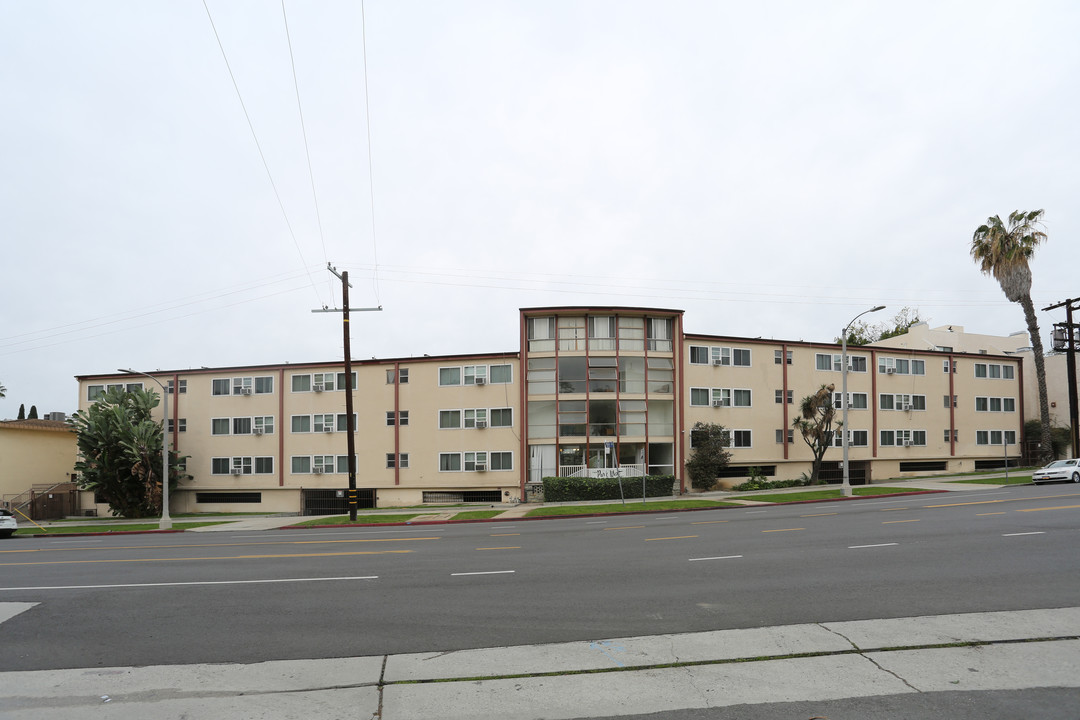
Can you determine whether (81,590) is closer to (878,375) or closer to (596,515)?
(596,515)

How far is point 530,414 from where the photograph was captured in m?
37.9

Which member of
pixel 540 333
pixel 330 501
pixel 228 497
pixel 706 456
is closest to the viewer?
pixel 706 456

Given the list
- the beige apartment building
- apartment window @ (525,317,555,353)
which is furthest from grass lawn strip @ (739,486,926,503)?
apartment window @ (525,317,555,353)

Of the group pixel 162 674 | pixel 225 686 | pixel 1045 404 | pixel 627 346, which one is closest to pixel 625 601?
pixel 225 686

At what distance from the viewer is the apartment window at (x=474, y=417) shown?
38250 millimetres

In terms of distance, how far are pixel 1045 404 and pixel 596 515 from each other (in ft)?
108

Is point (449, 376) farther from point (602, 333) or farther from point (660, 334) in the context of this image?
point (660, 334)

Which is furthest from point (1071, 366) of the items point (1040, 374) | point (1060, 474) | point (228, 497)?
point (228, 497)

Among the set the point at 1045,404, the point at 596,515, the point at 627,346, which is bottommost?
the point at 596,515

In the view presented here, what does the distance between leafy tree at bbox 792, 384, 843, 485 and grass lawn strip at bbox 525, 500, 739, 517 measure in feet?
34.9

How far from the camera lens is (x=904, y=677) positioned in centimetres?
581

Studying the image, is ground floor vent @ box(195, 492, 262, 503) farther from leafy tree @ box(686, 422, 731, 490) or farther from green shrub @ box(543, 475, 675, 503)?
leafy tree @ box(686, 422, 731, 490)

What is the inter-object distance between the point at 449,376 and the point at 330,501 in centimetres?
1095

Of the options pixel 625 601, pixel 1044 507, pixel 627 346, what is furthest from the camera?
pixel 627 346
